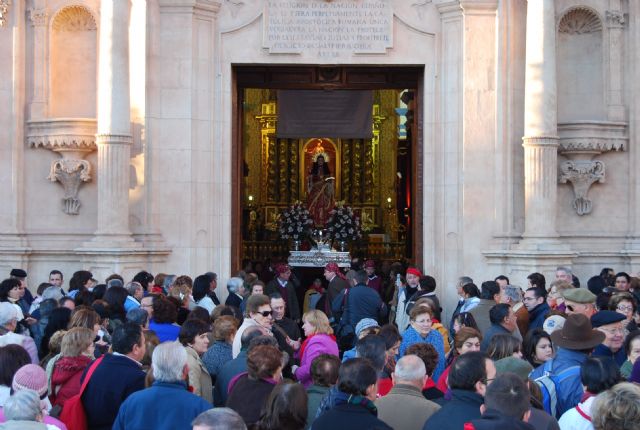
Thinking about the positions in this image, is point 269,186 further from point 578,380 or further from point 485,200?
point 578,380

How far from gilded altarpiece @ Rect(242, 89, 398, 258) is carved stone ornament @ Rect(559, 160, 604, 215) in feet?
35.2

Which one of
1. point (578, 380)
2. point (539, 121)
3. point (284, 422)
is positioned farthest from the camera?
point (539, 121)

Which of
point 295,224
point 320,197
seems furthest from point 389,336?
point 320,197

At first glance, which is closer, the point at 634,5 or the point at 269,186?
the point at 634,5

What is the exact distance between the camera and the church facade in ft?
60.3

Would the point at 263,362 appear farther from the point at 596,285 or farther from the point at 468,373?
the point at 596,285

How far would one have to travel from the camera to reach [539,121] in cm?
1761

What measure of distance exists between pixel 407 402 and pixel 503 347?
1.42m

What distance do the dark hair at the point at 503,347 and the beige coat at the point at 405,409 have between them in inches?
50.5

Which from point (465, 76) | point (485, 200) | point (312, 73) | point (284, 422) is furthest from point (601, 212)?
point (284, 422)

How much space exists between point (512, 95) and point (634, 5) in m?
2.58

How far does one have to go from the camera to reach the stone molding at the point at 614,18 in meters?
18.7

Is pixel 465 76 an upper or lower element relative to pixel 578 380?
upper

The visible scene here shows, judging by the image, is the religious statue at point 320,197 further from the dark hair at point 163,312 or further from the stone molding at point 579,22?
the dark hair at point 163,312
